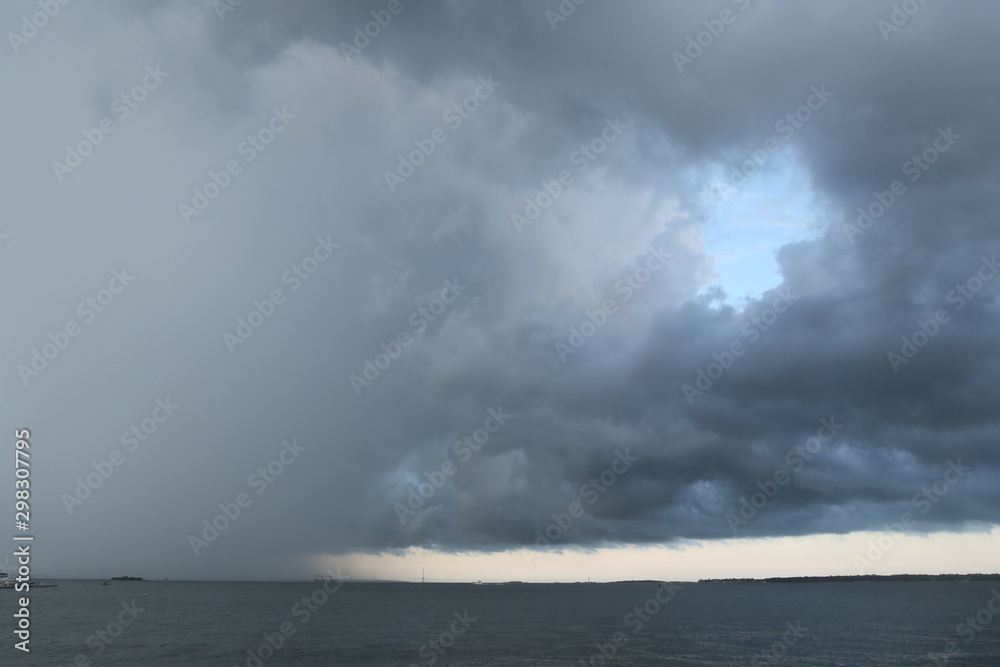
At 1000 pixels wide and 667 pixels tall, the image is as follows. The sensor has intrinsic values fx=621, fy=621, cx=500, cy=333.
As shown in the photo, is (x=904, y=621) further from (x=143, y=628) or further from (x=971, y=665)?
(x=143, y=628)

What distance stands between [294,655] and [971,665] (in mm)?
96087

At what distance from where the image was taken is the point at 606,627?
136m

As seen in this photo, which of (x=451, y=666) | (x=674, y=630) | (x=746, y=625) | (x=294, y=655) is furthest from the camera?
(x=746, y=625)

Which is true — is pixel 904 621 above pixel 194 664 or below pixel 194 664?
above

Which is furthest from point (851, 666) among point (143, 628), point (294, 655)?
point (143, 628)

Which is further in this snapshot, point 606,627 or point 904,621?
point 904,621

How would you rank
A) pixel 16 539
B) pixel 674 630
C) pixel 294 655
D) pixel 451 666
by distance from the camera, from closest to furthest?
pixel 16 539 → pixel 451 666 → pixel 294 655 → pixel 674 630

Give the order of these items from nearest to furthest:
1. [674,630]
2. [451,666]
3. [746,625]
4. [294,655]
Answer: [451,666], [294,655], [674,630], [746,625]

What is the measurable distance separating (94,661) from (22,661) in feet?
30.8

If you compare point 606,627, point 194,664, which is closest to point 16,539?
point 194,664

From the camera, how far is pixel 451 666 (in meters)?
83.1

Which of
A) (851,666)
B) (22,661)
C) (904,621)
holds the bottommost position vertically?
(22,661)

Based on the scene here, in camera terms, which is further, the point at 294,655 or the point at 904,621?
the point at 904,621

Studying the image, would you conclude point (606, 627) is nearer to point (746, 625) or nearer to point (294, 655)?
point (746, 625)
